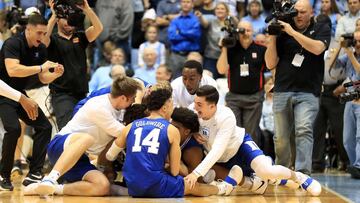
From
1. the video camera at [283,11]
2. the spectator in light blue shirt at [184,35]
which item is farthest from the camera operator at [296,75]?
the spectator in light blue shirt at [184,35]

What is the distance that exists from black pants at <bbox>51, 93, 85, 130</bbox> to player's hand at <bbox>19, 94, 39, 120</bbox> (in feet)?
2.73

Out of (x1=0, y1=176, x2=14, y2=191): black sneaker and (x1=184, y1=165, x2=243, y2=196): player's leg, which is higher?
(x1=184, y1=165, x2=243, y2=196): player's leg

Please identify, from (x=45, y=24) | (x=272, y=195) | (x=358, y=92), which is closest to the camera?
(x=272, y=195)

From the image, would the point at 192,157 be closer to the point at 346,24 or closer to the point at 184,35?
the point at 346,24

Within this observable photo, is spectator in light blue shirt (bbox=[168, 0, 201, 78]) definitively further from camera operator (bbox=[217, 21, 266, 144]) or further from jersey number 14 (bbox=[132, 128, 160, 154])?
jersey number 14 (bbox=[132, 128, 160, 154])

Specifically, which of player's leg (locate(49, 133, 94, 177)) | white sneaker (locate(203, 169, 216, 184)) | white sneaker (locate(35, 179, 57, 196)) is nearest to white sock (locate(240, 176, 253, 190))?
white sneaker (locate(203, 169, 216, 184))

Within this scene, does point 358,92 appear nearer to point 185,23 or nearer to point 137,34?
point 185,23

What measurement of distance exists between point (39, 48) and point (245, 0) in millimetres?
6096

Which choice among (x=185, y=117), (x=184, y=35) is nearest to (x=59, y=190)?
(x=185, y=117)

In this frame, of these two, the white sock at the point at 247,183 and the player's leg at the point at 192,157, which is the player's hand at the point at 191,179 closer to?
the player's leg at the point at 192,157

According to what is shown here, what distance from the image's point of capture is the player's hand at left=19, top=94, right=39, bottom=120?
26.5ft

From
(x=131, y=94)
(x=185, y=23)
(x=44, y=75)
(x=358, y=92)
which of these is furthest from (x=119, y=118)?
(x=185, y=23)

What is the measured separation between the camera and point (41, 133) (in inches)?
338

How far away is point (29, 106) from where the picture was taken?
812 centimetres
